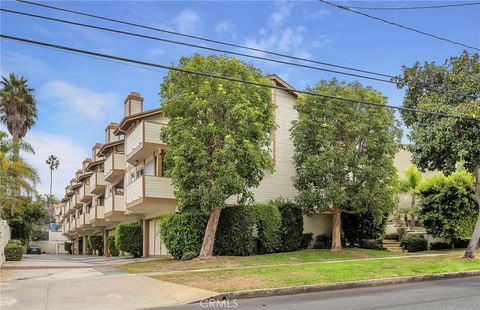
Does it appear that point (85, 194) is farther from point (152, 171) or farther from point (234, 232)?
point (234, 232)

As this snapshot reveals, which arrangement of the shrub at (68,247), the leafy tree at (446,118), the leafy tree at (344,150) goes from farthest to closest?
the shrub at (68,247)
the leafy tree at (344,150)
the leafy tree at (446,118)

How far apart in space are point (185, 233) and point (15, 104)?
1321 inches

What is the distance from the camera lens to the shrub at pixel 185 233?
22938mm

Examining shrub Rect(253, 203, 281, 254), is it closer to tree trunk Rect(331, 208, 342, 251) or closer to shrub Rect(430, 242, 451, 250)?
tree trunk Rect(331, 208, 342, 251)

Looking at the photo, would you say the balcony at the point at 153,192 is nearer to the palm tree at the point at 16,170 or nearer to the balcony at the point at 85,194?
the palm tree at the point at 16,170

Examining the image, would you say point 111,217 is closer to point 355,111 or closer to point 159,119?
point 159,119

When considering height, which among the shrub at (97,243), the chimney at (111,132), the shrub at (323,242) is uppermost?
the chimney at (111,132)

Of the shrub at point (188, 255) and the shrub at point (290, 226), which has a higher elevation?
the shrub at point (290, 226)

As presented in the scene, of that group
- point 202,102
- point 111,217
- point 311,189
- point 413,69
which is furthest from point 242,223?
point 111,217

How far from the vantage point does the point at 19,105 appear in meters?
49.5

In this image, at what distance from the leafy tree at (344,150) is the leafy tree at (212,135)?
3659mm

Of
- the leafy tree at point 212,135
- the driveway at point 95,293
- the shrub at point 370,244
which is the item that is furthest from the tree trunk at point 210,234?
the shrub at point 370,244

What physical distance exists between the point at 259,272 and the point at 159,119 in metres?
14.5

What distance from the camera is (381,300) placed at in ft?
38.5
